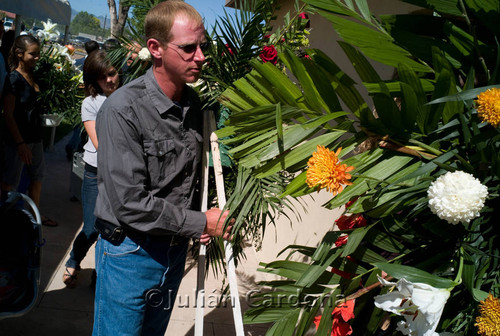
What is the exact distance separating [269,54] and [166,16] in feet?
1.60

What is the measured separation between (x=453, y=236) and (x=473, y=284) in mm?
130

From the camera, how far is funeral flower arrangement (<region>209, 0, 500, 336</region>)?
1188 mm

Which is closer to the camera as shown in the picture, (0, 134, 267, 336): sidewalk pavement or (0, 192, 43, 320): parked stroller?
(0, 192, 43, 320): parked stroller

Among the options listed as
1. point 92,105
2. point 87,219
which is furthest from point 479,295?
point 87,219

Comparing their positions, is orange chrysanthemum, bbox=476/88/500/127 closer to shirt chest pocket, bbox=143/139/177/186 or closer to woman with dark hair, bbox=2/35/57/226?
shirt chest pocket, bbox=143/139/177/186

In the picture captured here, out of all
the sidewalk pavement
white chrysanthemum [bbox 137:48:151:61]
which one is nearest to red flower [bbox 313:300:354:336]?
the sidewalk pavement

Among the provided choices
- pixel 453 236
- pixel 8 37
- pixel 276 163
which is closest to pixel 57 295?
pixel 8 37

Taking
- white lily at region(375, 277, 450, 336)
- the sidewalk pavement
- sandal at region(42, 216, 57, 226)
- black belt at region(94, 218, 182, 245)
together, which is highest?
white lily at region(375, 277, 450, 336)

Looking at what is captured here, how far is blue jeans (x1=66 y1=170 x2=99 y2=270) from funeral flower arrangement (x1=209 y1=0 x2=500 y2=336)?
7.80ft

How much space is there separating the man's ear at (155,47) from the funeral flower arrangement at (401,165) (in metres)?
0.66

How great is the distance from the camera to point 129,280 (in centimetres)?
219

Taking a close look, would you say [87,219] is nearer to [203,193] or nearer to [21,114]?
[21,114]

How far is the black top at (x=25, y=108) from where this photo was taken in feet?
14.7

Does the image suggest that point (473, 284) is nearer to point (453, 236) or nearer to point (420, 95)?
point (453, 236)
